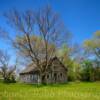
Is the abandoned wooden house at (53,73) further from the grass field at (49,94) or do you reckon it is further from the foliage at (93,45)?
the grass field at (49,94)

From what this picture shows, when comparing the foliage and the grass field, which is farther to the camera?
the foliage

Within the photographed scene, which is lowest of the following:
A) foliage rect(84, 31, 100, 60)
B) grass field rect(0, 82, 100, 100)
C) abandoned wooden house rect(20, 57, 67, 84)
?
grass field rect(0, 82, 100, 100)

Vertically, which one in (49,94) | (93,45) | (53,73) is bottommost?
(49,94)

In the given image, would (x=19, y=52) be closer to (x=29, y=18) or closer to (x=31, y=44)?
(x=31, y=44)

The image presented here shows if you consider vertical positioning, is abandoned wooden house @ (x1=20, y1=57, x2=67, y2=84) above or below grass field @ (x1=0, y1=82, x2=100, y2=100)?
above

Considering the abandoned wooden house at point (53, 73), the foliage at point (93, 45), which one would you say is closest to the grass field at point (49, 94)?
the abandoned wooden house at point (53, 73)

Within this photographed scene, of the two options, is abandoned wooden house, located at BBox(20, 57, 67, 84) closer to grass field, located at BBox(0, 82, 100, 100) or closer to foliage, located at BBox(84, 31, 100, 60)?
foliage, located at BBox(84, 31, 100, 60)

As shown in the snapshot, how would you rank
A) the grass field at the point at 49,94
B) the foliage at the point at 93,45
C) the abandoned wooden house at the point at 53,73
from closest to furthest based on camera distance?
the grass field at the point at 49,94
the abandoned wooden house at the point at 53,73
the foliage at the point at 93,45

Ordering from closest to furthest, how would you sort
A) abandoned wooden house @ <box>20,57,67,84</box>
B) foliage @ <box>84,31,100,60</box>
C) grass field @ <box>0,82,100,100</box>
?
grass field @ <box>0,82,100,100</box>, abandoned wooden house @ <box>20,57,67,84</box>, foliage @ <box>84,31,100,60</box>

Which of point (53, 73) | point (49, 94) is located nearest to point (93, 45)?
point (53, 73)

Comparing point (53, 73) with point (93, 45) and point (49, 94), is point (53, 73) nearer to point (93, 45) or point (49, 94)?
point (93, 45)

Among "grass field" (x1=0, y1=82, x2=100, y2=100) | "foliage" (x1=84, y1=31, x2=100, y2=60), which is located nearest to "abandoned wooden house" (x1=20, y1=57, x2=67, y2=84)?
Answer: "foliage" (x1=84, y1=31, x2=100, y2=60)

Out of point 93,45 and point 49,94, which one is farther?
point 93,45

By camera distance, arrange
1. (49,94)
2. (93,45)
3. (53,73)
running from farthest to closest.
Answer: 1. (93,45)
2. (53,73)
3. (49,94)
